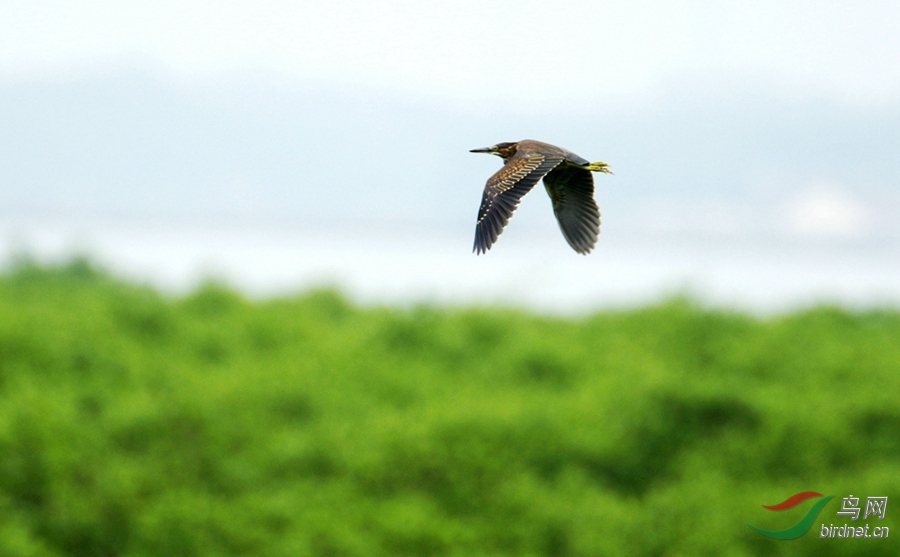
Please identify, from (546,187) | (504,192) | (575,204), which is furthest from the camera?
(546,187)

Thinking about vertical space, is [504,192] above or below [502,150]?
below

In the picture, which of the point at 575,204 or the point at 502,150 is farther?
the point at 575,204

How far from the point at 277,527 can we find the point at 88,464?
13.7 feet

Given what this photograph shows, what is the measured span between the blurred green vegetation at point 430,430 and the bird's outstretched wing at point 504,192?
635 inches

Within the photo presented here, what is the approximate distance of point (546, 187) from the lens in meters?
7.53

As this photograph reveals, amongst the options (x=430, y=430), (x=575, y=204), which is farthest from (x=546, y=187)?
(x=430, y=430)

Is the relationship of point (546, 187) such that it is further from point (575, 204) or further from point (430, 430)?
point (430, 430)

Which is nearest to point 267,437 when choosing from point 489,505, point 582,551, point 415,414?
point 415,414

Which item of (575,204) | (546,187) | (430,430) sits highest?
(546,187)

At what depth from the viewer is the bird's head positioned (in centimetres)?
672

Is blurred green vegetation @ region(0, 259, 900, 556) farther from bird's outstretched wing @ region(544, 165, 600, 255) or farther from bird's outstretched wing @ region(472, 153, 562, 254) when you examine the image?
bird's outstretched wing @ region(472, 153, 562, 254)

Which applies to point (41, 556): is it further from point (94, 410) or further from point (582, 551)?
point (582, 551)

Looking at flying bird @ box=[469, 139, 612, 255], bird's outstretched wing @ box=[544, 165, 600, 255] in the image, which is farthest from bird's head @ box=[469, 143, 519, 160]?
bird's outstretched wing @ box=[544, 165, 600, 255]

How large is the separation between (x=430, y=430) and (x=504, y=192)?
63.1 feet
